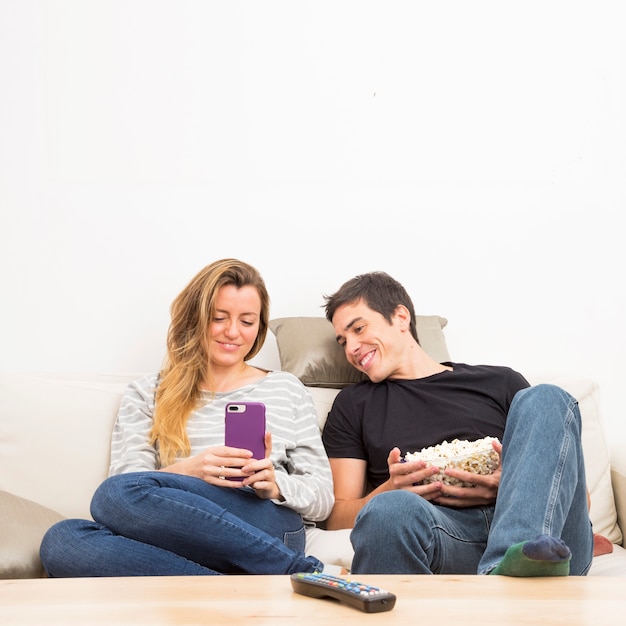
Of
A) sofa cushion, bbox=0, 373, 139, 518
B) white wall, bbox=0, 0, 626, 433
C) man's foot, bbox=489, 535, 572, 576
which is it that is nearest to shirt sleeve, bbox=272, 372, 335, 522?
sofa cushion, bbox=0, 373, 139, 518

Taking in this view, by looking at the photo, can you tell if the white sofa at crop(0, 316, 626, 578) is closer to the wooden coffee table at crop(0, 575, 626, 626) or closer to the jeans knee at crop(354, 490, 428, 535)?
the jeans knee at crop(354, 490, 428, 535)

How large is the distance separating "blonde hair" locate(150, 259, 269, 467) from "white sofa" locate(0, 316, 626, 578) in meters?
0.20

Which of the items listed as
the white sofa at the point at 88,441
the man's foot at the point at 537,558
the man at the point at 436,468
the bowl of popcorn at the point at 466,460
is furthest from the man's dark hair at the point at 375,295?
the man's foot at the point at 537,558

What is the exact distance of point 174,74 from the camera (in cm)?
288

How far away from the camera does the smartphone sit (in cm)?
198

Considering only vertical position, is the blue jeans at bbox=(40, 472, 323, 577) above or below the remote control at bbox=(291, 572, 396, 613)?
below

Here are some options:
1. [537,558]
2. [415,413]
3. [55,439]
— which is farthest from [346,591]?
[55,439]

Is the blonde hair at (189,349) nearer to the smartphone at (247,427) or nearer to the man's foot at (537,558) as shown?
the smartphone at (247,427)

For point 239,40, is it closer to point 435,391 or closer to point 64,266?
point 64,266

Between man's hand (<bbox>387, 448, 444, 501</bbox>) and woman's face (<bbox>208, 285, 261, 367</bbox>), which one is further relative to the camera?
woman's face (<bbox>208, 285, 261, 367</bbox>)

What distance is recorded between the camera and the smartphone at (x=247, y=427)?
198cm

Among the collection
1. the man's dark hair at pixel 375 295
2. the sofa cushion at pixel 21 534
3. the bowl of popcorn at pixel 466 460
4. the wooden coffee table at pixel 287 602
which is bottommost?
the sofa cushion at pixel 21 534

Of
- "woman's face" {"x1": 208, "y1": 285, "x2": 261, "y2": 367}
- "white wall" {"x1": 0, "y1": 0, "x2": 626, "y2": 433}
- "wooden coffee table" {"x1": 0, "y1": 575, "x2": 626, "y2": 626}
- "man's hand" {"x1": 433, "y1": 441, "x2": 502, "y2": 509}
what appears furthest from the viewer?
"white wall" {"x1": 0, "y1": 0, "x2": 626, "y2": 433}

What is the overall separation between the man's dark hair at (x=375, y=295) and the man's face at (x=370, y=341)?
2 cm
